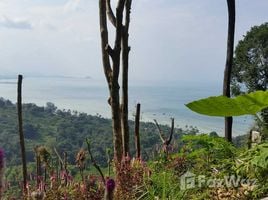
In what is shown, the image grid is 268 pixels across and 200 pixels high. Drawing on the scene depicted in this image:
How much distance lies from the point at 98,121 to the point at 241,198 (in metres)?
35.9

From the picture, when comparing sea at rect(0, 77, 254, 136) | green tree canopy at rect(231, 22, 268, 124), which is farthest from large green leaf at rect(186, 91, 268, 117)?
green tree canopy at rect(231, 22, 268, 124)

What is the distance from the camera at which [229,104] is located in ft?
4.97

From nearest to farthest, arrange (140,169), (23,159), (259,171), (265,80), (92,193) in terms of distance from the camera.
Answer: (259,171) < (92,193) < (140,169) < (23,159) < (265,80)

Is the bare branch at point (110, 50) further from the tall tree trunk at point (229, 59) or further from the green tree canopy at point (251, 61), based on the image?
the green tree canopy at point (251, 61)

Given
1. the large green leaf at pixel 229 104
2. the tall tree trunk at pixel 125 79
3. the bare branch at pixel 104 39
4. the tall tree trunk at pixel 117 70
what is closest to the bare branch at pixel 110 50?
the tall tree trunk at pixel 117 70

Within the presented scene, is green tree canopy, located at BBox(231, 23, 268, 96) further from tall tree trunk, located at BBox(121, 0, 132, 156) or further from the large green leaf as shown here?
the large green leaf

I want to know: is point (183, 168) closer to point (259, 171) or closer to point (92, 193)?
point (92, 193)

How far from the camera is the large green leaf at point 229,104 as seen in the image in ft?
4.93

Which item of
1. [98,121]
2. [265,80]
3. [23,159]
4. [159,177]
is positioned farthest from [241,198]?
[98,121]

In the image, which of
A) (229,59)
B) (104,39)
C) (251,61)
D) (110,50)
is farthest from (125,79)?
(251,61)

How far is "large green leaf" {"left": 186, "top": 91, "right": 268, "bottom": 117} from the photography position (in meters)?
1.50

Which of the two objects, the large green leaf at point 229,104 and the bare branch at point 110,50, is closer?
the large green leaf at point 229,104

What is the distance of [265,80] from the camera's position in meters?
17.0

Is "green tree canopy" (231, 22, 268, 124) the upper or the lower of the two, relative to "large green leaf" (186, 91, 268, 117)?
upper
